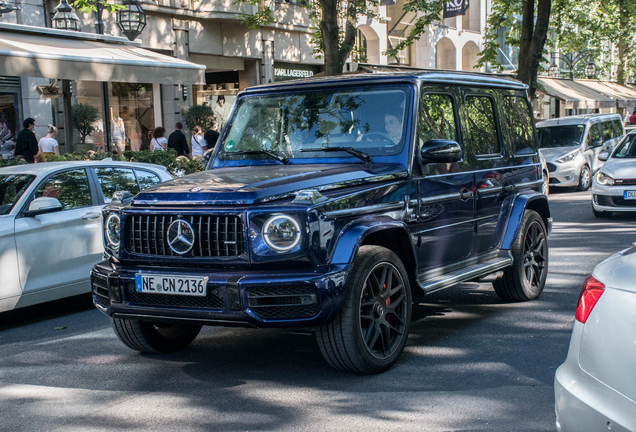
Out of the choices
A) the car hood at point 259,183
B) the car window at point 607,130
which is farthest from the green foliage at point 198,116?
the car hood at point 259,183

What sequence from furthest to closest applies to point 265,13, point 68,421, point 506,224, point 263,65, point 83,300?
point 263,65, point 265,13, point 83,300, point 506,224, point 68,421

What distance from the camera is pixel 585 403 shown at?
279 cm

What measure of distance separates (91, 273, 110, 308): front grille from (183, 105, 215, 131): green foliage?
18.1 m

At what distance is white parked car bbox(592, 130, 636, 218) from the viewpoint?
12.9m

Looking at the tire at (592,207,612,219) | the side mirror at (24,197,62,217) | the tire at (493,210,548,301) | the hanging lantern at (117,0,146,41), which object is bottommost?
the tire at (592,207,612,219)

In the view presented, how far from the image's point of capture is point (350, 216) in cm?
475

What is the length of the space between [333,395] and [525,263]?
3120 mm

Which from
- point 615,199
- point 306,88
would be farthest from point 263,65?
point 306,88

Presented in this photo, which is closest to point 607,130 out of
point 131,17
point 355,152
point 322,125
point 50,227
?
point 131,17

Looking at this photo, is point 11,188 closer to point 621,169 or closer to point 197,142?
point 621,169

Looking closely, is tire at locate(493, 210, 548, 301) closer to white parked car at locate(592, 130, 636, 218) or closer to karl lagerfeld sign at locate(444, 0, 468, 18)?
white parked car at locate(592, 130, 636, 218)

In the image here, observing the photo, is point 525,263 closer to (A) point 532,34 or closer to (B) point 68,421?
(B) point 68,421

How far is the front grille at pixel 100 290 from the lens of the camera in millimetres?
5016

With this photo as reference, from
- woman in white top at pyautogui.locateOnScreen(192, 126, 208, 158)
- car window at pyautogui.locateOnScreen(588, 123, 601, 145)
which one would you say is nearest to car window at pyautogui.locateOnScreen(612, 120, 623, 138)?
car window at pyautogui.locateOnScreen(588, 123, 601, 145)
